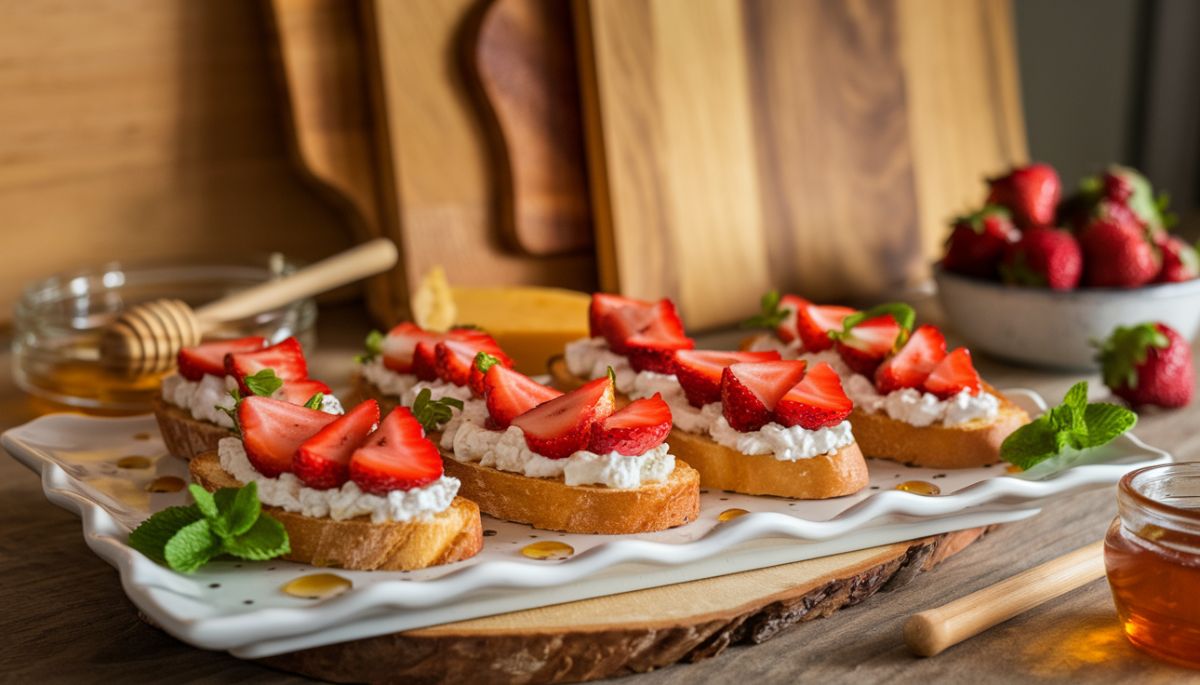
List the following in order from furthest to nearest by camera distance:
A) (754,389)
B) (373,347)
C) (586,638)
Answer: (373,347)
(754,389)
(586,638)

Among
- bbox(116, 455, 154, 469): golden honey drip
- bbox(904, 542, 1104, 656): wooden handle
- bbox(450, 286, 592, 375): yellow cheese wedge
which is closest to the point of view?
bbox(904, 542, 1104, 656): wooden handle

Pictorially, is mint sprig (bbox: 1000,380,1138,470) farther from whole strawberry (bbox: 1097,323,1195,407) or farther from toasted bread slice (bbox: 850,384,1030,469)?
whole strawberry (bbox: 1097,323,1195,407)

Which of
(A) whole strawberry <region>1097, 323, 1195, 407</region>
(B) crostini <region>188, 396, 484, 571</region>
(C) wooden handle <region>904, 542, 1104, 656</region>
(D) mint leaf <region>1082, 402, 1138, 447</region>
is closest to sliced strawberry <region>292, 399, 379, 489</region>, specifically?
(B) crostini <region>188, 396, 484, 571</region>

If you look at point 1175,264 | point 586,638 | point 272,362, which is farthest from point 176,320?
point 1175,264

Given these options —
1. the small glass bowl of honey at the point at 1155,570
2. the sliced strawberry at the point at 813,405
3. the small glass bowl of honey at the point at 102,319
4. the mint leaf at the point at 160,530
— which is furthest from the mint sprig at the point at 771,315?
the mint leaf at the point at 160,530

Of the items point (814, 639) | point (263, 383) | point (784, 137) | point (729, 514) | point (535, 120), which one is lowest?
point (814, 639)

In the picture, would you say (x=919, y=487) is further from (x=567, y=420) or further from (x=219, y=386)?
(x=219, y=386)
